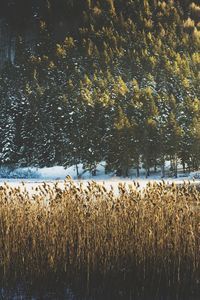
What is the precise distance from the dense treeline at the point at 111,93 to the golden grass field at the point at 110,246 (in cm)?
5335

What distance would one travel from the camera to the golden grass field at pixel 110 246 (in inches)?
269

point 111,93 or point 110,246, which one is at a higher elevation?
point 111,93

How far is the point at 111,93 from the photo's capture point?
84.7m

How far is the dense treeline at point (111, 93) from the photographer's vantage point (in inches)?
2557

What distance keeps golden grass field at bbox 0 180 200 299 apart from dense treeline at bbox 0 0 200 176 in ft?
175

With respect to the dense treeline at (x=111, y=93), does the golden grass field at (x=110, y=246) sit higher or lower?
lower

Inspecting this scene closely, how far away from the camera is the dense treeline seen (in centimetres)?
6494

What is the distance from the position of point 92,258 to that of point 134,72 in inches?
3990

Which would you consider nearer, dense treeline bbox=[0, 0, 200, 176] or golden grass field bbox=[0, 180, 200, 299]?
golden grass field bbox=[0, 180, 200, 299]

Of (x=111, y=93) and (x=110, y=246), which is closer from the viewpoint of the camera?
(x=110, y=246)

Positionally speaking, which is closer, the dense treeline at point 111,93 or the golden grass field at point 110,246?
the golden grass field at point 110,246

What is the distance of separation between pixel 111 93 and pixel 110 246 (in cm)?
7825

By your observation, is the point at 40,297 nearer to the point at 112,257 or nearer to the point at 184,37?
the point at 112,257

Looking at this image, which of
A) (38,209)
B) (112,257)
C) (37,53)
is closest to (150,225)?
(112,257)
